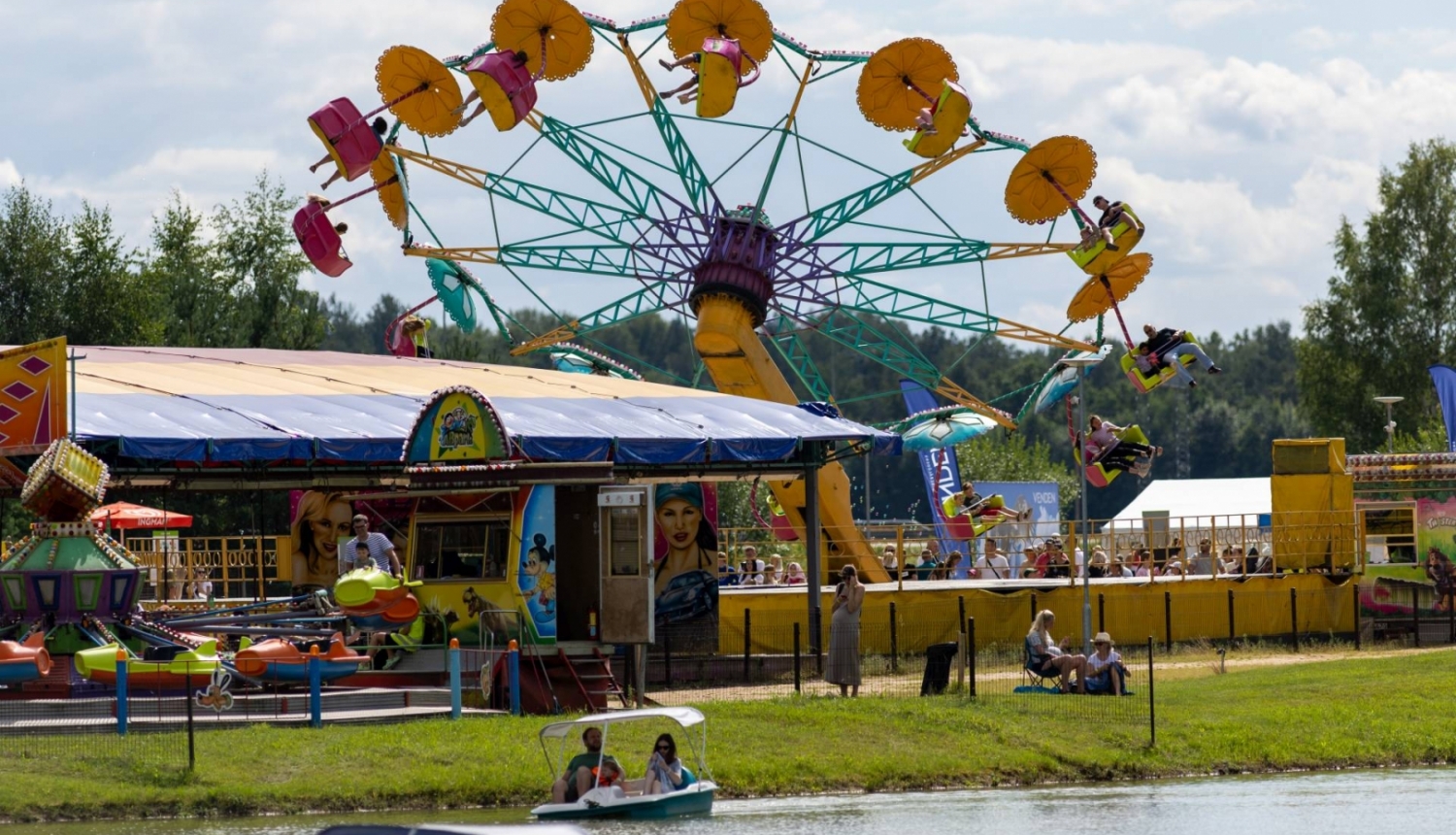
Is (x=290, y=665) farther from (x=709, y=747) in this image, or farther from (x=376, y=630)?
(x=709, y=747)

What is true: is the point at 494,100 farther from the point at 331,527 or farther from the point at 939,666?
the point at 939,666

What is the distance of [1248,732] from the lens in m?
26.8

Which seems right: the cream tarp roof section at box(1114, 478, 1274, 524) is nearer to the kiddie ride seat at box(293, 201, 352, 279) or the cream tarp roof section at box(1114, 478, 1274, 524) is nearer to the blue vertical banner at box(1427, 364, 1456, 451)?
the blue vertical banner at box(1427, 364, 1456, 451)

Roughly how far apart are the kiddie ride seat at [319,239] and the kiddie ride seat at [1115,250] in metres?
15.0

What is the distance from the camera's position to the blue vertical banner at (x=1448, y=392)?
50.3 meters

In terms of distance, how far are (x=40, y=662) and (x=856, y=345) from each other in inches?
894

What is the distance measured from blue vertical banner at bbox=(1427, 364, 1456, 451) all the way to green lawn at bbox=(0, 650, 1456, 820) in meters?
21.8

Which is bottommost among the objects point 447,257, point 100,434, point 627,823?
point 627,823

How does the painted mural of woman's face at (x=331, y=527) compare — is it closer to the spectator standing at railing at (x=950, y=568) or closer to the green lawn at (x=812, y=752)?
the spectator standing at railing at (x=950, y=568)

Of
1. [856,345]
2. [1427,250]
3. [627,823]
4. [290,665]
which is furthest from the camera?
[1427,250]

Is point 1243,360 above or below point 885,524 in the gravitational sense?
above

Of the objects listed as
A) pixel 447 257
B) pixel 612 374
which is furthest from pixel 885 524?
pixel 447 257

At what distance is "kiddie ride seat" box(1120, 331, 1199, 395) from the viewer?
4281 cm

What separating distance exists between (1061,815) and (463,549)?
417 inches
